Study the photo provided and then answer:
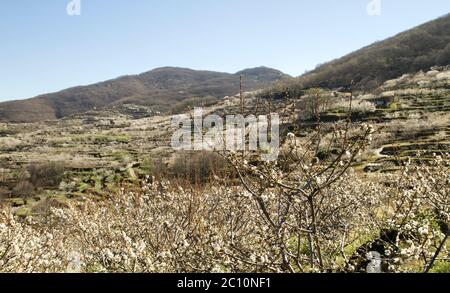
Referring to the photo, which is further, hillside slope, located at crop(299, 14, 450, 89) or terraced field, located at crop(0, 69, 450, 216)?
hillside slope, located at crop(299, 14, 450, 89)

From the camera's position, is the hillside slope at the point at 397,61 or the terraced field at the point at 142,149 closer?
the terraced field at the point at 142,149

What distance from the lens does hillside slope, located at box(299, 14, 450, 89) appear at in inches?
4281

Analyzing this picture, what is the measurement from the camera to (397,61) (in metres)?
118

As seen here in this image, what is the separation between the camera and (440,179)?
839 centimetres

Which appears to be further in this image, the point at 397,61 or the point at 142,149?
the point at 397,61

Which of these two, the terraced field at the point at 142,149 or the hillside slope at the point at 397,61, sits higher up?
the hillside slope at the point at 397,61

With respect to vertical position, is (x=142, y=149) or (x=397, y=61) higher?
(x=397, y=61)

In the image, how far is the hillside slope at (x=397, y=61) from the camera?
4281 inches

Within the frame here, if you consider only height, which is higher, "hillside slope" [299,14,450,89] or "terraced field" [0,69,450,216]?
"hillside slope" [299,14,450,89]
